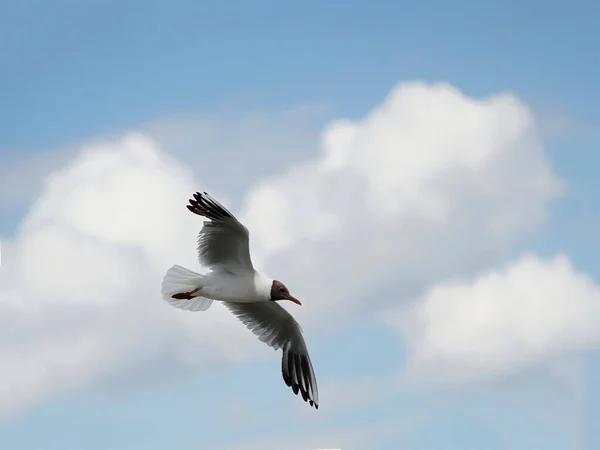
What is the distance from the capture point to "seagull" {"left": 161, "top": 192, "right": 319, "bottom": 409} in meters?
14.1

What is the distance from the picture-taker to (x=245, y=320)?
16.1 metres

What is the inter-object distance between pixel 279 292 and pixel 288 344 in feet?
4.62

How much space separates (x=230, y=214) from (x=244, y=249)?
87 cm

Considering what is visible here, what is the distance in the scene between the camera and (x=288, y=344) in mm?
15984

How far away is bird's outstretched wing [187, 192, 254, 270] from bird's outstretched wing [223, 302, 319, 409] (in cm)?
152

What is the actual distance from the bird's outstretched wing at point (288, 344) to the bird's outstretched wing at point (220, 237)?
4.98ft

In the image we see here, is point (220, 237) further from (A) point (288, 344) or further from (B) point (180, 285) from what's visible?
(A) point (288, 344)

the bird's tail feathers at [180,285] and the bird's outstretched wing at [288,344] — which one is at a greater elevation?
the bird's tail feathers at [180,285]

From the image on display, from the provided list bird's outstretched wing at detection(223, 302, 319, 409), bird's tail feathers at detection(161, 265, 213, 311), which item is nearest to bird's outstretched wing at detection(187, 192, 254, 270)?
bird's tail feathers at detection(161, 265, 213, 311)

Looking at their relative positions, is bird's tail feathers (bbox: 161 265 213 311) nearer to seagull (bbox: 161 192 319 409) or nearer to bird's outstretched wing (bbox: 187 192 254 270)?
seagull (bbox: 161 192 319 409)

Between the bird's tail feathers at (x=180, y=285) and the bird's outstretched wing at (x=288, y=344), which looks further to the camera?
the bird's outstretched wing at (x=288, y=344)

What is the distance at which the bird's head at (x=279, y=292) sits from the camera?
49.0 ft

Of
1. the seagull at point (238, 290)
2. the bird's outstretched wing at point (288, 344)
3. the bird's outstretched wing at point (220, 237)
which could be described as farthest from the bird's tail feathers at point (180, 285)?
the bird's outstretched wing at point (288, 344)

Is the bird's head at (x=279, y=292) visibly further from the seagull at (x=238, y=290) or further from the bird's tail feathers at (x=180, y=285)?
the bird's tail feathers at (x=180, y=285)
